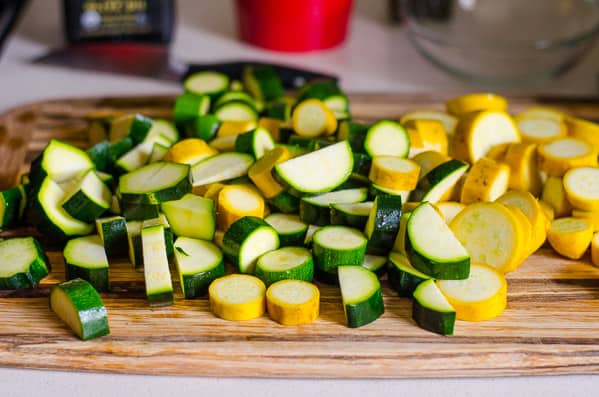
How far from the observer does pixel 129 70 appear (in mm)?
3393

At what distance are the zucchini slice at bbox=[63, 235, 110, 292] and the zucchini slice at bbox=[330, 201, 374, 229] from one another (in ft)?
1.91

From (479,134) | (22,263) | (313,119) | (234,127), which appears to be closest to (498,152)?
(479,134)

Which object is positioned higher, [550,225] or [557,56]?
[557,56]

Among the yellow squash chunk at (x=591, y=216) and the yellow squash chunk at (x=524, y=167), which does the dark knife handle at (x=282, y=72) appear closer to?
the yellow squash chunk at (x=524, y=167)

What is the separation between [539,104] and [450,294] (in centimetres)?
133

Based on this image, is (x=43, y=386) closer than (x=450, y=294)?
Yes

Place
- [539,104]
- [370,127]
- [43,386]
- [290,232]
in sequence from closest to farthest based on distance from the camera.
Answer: [43,386] → [290,232] → [370,127] → [539,104]

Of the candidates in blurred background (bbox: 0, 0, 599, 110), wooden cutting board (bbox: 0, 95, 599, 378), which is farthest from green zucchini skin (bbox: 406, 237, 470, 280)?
blurred background (bbox: 0, 0, 599, 110)

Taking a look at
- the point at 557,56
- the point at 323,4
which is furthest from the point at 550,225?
the point at 323,4

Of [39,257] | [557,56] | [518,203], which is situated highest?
[557,56]

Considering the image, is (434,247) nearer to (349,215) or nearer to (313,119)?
(349,215)

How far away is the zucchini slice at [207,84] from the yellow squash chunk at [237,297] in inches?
38.4

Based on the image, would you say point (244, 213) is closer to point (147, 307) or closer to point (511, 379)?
point (147, 307)

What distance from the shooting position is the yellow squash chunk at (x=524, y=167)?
2424 millimetres
